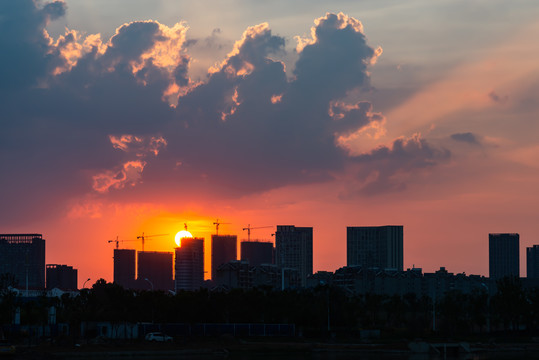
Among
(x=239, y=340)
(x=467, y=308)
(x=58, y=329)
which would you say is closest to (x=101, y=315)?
(x=58, y=329)

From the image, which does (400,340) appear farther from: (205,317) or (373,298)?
(373,298)

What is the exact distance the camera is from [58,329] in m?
158

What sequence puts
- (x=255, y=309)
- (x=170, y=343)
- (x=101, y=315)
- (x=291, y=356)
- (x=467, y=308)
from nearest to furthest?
(x=291, y=356) < (x=170, y=343) < (x=101, y=315) < (x=255, y=309) < (x=467, y=308)

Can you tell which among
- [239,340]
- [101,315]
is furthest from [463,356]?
[101,315]

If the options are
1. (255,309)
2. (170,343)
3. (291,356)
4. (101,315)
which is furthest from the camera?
(255,309)

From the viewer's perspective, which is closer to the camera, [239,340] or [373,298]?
[239,340]

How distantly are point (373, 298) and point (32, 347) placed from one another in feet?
307

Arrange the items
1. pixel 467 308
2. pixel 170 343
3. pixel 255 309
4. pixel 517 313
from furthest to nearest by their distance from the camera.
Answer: pixel 467 308, pixel 517 313, pixel 255 309, pixel 170 343

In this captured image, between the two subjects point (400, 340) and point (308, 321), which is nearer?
point (400, 340)

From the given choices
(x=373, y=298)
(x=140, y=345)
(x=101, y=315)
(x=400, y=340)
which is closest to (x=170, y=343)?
(x=140, y=345)

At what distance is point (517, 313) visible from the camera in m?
178

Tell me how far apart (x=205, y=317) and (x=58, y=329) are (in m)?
27.0

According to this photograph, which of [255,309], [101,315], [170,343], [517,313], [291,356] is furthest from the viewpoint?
[517,313]

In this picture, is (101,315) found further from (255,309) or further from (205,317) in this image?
(255,309)
